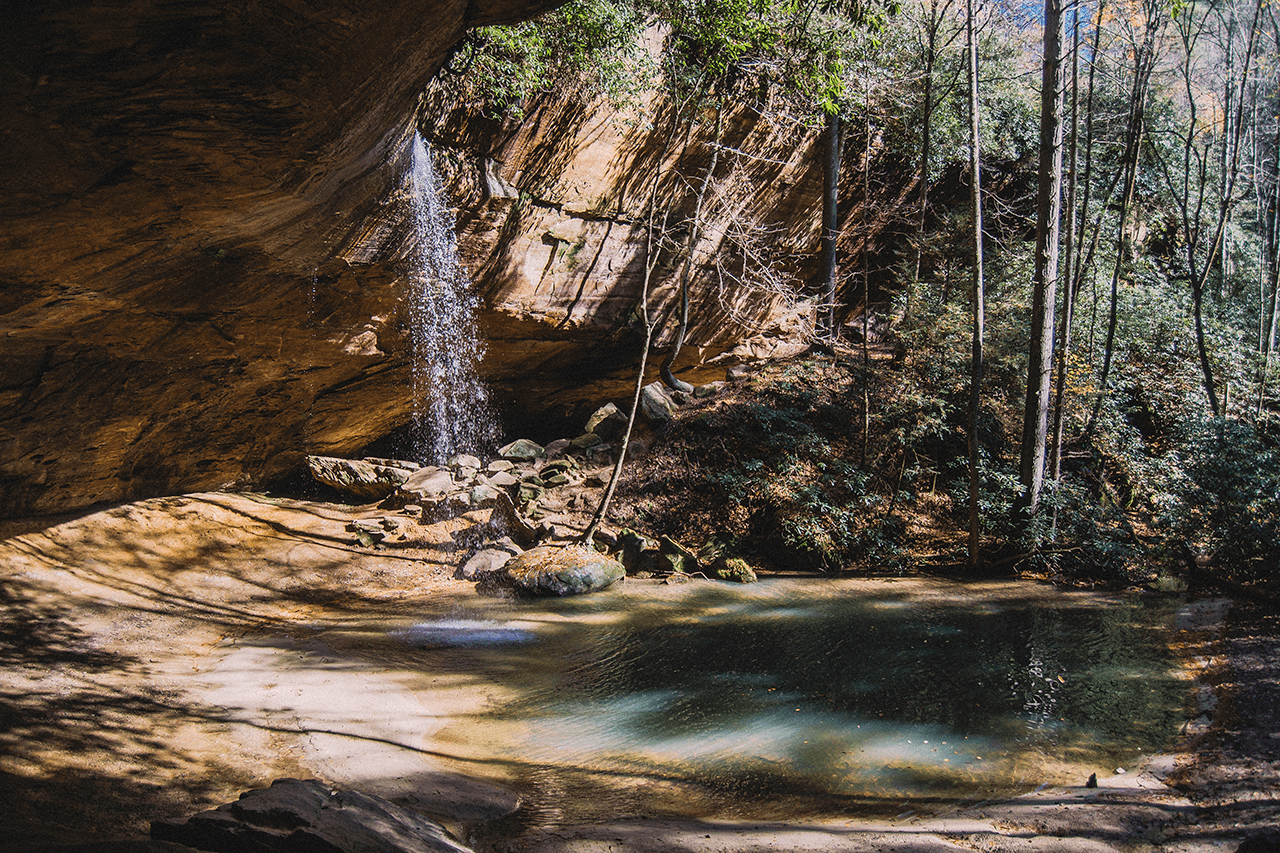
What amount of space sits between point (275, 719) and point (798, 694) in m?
4.22

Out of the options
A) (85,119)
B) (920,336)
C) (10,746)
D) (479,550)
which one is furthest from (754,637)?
(920,336)

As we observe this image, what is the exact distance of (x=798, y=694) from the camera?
19.1 ft

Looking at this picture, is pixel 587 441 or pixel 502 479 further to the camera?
pixel 587 441

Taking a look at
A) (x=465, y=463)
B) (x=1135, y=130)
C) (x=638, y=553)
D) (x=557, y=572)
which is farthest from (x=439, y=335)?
(x=1135, y=130)

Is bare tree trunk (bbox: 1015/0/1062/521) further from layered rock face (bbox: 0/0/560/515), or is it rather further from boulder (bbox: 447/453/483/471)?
boulder (bbox: 447/453/483/471)

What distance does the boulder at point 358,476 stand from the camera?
40.7 ft

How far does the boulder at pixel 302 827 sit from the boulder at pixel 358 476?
9.57m

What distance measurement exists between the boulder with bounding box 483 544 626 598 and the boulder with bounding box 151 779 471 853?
590 centimetres

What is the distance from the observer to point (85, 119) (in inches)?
148

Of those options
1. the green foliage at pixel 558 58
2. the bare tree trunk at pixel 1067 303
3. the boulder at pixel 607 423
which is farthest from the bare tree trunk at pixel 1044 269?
the boulder at pixel 607 423

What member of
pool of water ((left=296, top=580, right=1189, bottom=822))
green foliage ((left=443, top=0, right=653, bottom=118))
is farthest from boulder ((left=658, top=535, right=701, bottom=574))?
green foliage ((left=443, top=0, right=653, bottom=118))

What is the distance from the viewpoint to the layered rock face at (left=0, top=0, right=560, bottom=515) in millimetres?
3410

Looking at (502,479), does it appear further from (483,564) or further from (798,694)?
(798,694)

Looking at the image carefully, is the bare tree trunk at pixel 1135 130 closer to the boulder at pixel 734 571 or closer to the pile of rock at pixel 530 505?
the boulder at pixel 734 571
